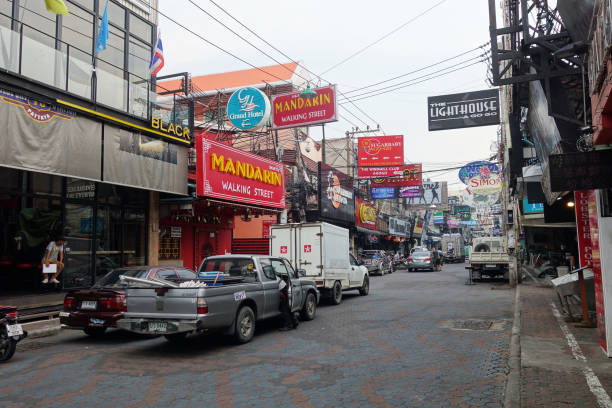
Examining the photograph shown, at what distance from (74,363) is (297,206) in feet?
68.8

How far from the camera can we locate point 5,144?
10.5m

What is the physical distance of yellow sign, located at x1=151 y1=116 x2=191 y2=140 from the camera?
49.5 feet

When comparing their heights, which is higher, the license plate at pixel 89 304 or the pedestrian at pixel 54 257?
the pedestrian at pixel 54 257

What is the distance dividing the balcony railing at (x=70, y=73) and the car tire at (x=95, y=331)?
20.6 feet

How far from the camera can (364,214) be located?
129ft

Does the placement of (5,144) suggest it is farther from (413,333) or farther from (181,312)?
(413,333)

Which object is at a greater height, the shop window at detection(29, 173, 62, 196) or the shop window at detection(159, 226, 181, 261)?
the shop window at detection(29, 173, 62, 196)

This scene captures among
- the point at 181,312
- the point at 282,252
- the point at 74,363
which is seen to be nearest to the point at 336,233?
the point at 282,252

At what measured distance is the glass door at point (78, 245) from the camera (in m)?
13.7

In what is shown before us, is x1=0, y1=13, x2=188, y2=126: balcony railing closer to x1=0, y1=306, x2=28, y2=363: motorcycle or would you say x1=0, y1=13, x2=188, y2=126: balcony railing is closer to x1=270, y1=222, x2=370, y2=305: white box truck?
x1=270, y1=222, x2=370, y2=305: white box truck

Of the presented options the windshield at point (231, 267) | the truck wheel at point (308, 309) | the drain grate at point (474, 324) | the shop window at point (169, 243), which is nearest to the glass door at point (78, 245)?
the shop window at point (169, 243)

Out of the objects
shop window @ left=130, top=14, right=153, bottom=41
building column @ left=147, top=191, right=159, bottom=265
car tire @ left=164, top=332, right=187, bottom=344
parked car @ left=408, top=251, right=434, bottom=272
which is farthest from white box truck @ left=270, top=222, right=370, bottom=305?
parked car @ left=408, top=251, right=434, bottom=272

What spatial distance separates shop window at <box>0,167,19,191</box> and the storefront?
0.02m

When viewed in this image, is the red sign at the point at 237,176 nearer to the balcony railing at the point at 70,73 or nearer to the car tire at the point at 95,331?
the balcony railing at the point at 70,73
